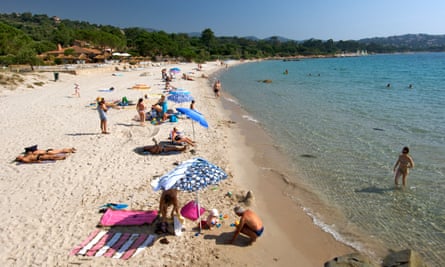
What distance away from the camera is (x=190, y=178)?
5773 millimetres

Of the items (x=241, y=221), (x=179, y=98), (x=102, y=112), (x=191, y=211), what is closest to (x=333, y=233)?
(x=241, y=221)

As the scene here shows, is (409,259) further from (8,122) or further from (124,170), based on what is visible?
(8,122)

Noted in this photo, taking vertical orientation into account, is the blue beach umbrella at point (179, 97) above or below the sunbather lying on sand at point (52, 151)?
above

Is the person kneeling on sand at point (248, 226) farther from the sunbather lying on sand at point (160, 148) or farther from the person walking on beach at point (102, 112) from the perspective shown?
the person walking on beach at point (102, 112)

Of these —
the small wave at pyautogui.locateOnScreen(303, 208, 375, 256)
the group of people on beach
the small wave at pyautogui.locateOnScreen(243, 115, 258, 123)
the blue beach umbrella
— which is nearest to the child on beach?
the group of people on beach

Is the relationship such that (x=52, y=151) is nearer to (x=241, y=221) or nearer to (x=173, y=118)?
(x=173, y=118)

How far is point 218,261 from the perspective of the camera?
18.4 feet

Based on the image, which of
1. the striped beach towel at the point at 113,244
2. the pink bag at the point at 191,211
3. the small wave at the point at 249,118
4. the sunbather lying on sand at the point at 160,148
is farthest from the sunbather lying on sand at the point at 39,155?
the small wave at the point at 249,118

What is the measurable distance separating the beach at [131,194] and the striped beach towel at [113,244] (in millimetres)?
129

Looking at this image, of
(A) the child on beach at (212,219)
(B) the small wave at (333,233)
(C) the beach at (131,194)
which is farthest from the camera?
(A) the child on beach at (212,219)

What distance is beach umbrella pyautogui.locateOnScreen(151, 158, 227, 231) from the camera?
5.60m

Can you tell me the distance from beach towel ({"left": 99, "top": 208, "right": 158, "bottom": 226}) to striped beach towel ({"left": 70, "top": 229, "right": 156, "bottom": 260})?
0.99ft

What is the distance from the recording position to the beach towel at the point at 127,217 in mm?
6512

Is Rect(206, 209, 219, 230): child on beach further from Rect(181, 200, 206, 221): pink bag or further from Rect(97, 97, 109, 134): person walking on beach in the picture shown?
Rect(97, 97, 109, 134): person walking on beach
